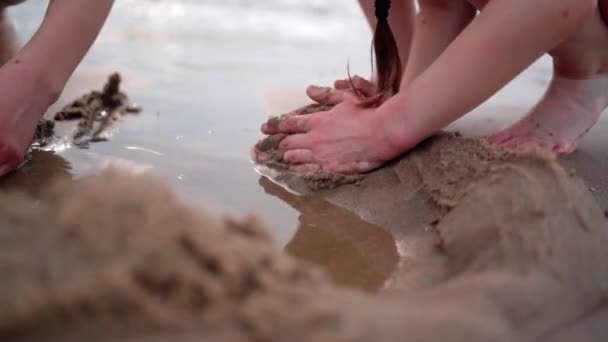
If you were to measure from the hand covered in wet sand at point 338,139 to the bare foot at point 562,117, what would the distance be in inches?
11.7

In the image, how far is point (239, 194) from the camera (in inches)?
57.4

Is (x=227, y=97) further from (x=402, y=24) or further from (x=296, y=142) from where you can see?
(x=402, y=24)

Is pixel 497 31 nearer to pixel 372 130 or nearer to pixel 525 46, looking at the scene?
pixel 525 46

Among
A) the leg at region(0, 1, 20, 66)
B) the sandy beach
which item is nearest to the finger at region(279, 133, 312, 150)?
the sandy beach

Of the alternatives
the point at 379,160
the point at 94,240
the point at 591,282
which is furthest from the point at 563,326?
the point at 379,160

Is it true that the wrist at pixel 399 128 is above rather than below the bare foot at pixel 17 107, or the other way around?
below

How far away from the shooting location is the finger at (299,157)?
160cm

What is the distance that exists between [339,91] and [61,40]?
0.79m

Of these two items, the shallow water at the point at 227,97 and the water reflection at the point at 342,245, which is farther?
the shallow water at the point at 227,97

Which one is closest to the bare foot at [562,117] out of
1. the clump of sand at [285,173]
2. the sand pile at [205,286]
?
the clump of sand at [285,173]

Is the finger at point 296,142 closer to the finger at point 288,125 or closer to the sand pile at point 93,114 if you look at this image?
the finger at point 288,125

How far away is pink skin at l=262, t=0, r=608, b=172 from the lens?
137 centimetres

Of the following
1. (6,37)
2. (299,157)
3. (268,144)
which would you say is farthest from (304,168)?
(6,37)

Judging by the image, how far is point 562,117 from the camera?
5.35ft
